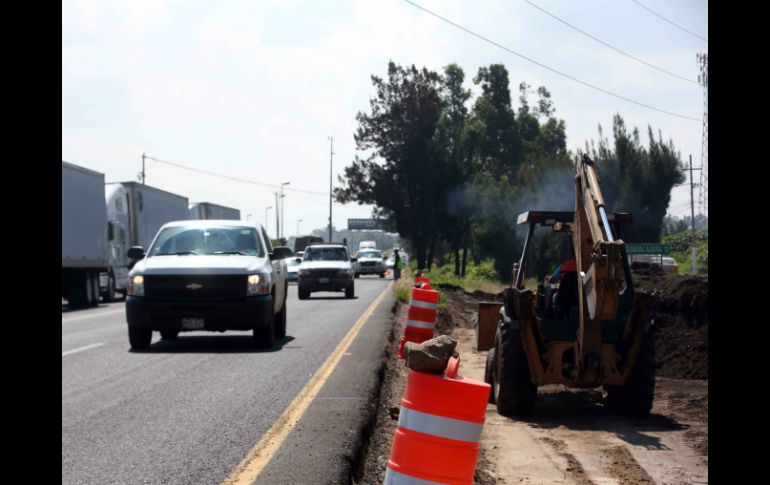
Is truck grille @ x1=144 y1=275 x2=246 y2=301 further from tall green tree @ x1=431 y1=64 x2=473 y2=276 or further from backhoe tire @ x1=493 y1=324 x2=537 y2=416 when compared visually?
tall green tree @ x1=431 y1=64 x2=473 y2=276

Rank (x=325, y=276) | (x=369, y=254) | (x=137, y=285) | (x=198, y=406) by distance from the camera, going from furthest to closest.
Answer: (x=369, y=254) → (x=325, y=276) → (x=137, y=285) → (x=198, y=406)

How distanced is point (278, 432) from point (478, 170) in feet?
205

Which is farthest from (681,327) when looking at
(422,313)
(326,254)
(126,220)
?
(126,220)

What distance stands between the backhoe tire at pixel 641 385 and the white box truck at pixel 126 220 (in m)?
26.9

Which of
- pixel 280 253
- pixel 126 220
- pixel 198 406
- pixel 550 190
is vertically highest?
pixel 550 190

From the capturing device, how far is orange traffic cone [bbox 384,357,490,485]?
11.7ft

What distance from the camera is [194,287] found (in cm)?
1476

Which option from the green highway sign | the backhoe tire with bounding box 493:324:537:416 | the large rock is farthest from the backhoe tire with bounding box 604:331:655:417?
the green highway sign

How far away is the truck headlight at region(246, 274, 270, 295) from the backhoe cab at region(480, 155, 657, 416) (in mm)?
5392

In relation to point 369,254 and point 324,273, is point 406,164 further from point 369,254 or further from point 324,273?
point 324,273

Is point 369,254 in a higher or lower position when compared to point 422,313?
higher
